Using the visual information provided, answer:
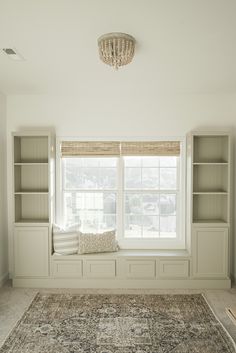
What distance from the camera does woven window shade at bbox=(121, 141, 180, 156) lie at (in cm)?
480

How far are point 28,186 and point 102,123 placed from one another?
1458mm

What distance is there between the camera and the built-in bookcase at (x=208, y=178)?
4760 millimetres

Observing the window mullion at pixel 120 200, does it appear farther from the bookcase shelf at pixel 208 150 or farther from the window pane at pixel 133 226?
the bookcase shelf at pixel 208 150

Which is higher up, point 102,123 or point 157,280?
point 102,123

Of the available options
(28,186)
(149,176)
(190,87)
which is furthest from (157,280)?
(190,87)

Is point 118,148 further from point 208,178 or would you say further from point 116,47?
point 116,47

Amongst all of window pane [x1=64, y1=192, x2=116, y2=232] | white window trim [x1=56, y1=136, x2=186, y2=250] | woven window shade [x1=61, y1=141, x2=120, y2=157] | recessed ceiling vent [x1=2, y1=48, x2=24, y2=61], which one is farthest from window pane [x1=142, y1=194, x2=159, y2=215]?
recessed ceiling vent [x1=2, y1=48, x2=24, y2=61]

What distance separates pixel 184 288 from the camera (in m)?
4.43

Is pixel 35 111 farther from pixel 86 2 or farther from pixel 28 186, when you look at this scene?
pixel 86 2

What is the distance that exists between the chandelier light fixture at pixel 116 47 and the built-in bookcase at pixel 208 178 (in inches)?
90.5

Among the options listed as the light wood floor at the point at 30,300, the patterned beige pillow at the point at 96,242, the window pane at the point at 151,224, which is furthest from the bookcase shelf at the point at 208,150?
the light wood floor at the point at 30,300

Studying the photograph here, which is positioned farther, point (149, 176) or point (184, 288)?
point (149, 176)

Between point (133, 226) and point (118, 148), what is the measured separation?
121cm

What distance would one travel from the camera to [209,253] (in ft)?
14.6
